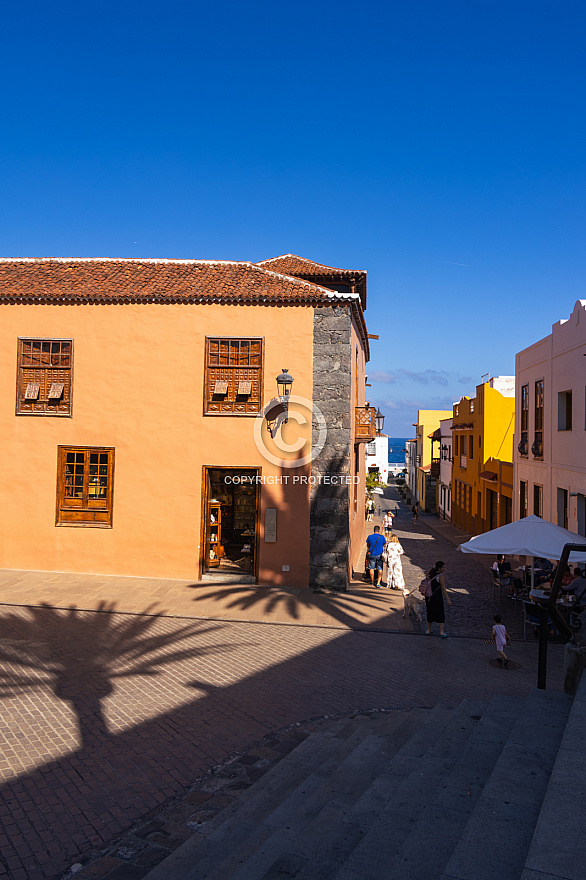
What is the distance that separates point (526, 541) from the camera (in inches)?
442

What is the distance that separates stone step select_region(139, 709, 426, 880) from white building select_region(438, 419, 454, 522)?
3186cm

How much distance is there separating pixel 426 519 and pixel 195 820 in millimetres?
38090

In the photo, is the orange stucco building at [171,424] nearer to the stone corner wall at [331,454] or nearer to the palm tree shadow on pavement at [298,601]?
the stone corner wall at [331,454]

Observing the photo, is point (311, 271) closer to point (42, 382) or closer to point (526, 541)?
point (42, 382)

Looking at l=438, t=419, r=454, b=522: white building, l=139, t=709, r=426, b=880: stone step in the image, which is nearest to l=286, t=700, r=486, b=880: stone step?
l=139, t=709, r=426, b=880: stone step

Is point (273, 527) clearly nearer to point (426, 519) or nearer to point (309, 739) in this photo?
point (309, 739)

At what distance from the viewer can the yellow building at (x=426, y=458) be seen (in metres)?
48.0

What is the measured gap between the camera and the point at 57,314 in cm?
1448

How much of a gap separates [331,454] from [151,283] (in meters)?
6.08

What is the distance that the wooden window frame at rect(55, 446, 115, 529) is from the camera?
1419 cm

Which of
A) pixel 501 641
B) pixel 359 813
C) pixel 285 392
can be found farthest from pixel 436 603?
pixel 359 813

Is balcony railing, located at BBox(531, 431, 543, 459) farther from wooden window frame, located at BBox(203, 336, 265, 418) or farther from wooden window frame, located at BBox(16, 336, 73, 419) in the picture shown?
wooden window frame, located at BBox(16, 336, 73, 419)

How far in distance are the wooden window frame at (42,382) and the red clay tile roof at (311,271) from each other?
5770 mm

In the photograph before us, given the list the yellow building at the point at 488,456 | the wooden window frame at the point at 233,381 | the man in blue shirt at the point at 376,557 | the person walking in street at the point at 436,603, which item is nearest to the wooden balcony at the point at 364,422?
the man in blue shirt at the point at 376,557
